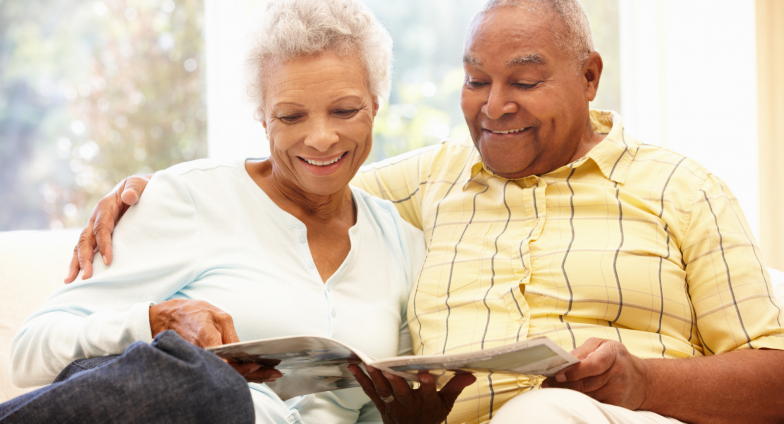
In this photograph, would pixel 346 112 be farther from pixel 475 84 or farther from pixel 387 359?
pixel 387 359

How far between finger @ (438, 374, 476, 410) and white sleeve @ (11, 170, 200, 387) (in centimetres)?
53

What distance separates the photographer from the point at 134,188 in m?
1.29

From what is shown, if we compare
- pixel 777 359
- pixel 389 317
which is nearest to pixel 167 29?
pixel 389 317

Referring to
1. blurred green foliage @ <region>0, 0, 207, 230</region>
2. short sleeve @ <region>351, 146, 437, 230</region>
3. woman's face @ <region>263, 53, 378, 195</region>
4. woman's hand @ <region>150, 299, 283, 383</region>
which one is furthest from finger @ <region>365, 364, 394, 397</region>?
blurred green foliage @ <region>0, 0, 207, 230</region>

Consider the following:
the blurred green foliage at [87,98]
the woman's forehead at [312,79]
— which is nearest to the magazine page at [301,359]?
the woman's forehead at [312,79]

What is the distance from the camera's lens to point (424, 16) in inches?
120

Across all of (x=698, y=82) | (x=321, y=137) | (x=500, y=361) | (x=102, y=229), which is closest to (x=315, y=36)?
(x=321, y=137)


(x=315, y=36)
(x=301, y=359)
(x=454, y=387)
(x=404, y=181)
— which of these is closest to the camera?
(x=301, y=359)

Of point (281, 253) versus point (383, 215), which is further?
point (383, 215)

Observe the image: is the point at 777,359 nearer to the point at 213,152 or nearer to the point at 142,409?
the point at 142,409

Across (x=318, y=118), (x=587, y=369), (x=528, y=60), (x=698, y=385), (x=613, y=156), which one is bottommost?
(x=698, y=385)

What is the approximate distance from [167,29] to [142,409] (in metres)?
2.53

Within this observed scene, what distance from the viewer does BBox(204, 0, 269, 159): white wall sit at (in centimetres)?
283

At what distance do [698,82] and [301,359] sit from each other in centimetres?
269
